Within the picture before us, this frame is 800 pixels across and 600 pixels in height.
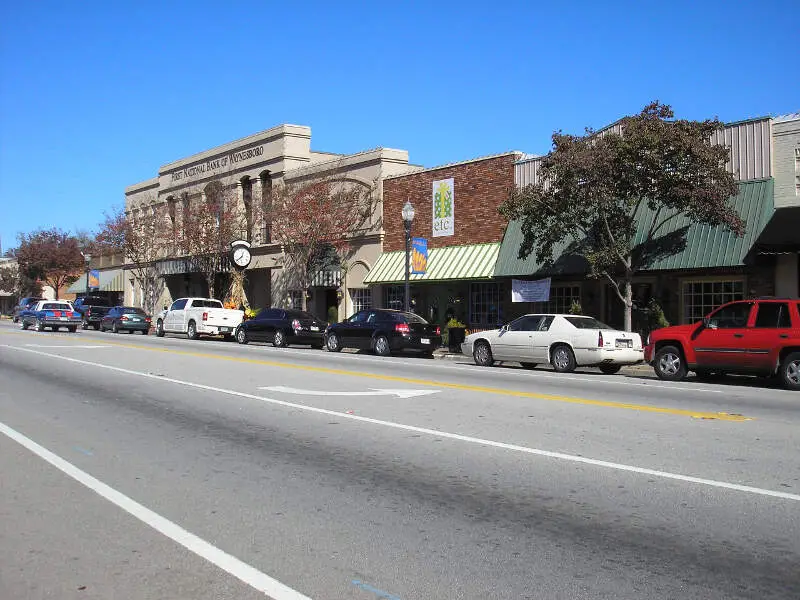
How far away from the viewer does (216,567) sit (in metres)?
4.91

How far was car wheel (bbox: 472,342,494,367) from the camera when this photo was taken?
21.2 metres

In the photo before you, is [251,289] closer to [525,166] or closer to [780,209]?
[525,166]

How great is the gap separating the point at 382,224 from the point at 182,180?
73.8 ft

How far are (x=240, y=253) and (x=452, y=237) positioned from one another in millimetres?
14726

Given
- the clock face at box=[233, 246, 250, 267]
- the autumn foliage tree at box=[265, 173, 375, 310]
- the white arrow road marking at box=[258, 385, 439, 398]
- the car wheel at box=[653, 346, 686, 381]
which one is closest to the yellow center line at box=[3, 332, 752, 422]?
the white arrow road marking at box=[258, 385, 439, 398]

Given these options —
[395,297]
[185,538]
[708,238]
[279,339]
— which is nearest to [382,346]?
[279,339]

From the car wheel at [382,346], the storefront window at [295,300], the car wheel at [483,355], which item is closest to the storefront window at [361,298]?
the storefront window at [295,300]

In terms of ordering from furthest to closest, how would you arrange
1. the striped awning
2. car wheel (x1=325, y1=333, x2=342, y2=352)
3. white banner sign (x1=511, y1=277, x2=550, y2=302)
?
the striped awning, car wheel (x1=325, y1=333, x2=342, y2=352), white banner sign (x1=511, y1=277, x2=550, y2=302)

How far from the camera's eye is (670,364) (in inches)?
Result: 668

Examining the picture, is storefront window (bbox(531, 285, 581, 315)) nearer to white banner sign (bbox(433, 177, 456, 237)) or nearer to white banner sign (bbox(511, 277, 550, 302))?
white banner sign (bbox(511, 277, 550, 302))

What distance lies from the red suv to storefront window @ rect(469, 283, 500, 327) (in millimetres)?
11370

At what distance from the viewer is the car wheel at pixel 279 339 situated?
2931 cm

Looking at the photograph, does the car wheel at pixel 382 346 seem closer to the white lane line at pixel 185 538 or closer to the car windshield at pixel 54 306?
the white lane line at pixel 185 538

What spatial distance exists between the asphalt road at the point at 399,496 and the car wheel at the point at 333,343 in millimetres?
13611
